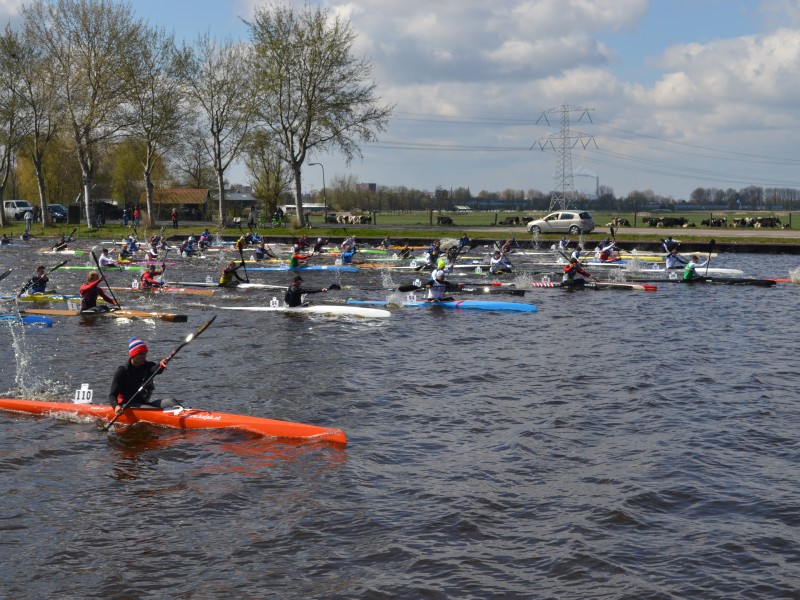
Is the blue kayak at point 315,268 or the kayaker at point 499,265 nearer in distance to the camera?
the kayaker at point 499,265

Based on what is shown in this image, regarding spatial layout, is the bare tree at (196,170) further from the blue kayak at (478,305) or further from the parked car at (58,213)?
the blue kayak at (478,305)

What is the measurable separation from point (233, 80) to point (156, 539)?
207 ft

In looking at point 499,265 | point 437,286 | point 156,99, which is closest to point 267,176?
point 156,99

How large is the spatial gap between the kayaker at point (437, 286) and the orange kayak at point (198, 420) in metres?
14.3

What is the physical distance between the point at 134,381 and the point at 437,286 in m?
15.0

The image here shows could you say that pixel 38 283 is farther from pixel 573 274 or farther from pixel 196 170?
pixel 196 170

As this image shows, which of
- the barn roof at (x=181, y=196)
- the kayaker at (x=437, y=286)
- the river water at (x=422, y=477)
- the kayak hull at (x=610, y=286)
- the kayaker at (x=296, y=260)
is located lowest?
the river water at (x=422, y=477)

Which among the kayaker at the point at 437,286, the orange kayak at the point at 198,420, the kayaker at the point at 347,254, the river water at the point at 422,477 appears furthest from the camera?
the kayaker at the point at 347,254

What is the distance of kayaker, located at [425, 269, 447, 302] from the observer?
27.9 meters

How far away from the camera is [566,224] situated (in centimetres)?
5562

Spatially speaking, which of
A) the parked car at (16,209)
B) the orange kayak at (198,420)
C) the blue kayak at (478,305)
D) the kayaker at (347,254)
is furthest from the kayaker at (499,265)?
the parked car at (16,209)

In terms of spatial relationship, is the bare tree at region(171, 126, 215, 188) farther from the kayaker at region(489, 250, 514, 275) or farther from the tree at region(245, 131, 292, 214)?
the kayaker at region(489, 250, 514, 275)

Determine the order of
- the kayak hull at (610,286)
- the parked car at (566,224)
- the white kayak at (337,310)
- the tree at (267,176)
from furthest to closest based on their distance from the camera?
1. the tree at (267,176)
2. the parked car at (566,224)
3. the kayak hull at (610,286)
4. the white kayak at (337,310)

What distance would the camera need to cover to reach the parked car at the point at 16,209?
262ft
